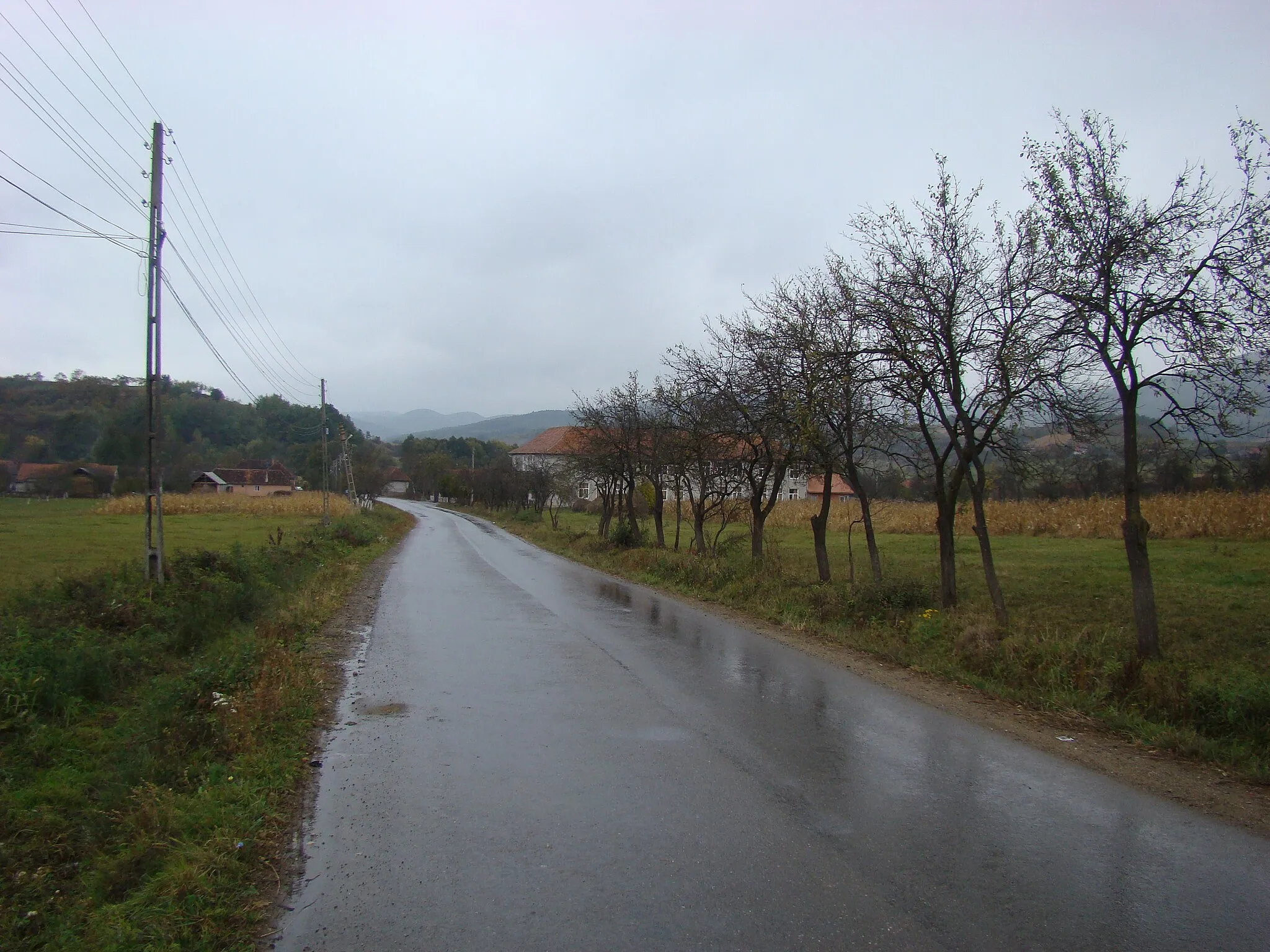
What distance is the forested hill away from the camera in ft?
100

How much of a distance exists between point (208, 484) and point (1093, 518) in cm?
6183

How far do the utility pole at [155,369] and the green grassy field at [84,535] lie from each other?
1.42 meters

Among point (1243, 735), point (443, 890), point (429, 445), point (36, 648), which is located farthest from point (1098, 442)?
point (429, 445)

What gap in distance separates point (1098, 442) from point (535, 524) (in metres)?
39.2

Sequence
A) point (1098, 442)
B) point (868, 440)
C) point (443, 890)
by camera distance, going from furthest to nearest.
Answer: point (868, 440) < point (1098, 442) < point (443, 890)

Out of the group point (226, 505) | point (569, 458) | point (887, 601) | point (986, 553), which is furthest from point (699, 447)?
point (226, 505)

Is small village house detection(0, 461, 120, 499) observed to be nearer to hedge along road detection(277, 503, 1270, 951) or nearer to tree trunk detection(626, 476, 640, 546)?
tree trunk detection(626, 476, 640, 546)

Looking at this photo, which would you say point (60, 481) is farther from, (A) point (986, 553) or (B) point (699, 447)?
(A) point (986, 553)

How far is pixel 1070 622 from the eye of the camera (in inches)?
491

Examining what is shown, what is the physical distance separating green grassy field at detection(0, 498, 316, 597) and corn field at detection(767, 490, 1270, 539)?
18.0m

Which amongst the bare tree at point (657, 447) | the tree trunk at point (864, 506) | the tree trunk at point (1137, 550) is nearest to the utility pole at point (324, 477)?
the bare tree at point (657, 447)

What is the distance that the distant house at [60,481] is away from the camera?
42.2m

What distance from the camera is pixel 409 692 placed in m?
8.35

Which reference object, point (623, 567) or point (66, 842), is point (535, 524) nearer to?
point (623, 567)
